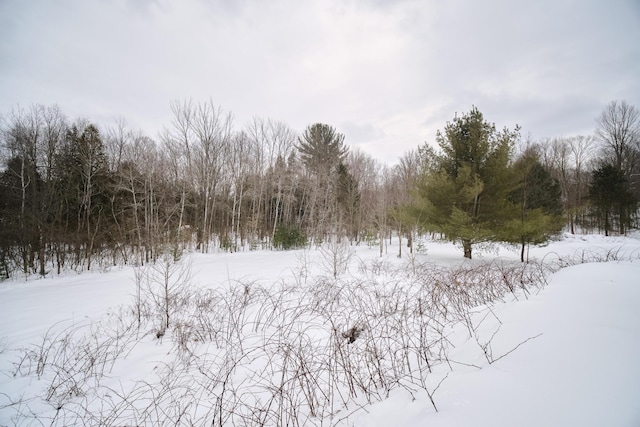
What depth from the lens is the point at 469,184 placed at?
11.4 meters

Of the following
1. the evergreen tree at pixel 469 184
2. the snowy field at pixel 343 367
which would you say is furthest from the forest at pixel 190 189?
the snowy field at pixel 343 367

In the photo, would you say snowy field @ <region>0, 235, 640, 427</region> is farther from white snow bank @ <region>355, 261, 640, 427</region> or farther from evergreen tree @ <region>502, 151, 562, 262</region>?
evergreen tree @ <region>502, 151, 562, 262</region>

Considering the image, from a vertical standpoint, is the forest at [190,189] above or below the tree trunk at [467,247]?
above

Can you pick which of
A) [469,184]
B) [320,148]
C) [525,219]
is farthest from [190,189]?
[525,219]

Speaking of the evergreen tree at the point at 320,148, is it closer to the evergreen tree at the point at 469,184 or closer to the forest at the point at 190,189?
the forest at the point at 190,189

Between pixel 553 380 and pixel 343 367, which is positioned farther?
pixel 343 367

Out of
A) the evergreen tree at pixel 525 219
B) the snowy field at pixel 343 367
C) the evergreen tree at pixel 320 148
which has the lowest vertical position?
the snowy field at pixel 343 367

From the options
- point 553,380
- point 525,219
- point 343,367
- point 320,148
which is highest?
point 320,148

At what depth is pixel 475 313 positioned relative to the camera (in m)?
3.67

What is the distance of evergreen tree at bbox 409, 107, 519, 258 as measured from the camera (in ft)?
36.8

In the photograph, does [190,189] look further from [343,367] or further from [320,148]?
[343,367]

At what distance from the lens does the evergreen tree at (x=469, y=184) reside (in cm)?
1123

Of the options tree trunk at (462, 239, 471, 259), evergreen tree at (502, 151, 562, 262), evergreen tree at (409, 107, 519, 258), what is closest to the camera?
evergreen tree at (502, 151, 562, 262)

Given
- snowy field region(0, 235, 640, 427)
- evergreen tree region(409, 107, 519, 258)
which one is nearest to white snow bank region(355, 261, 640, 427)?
snowy field region(0, 235, 640, 427)
